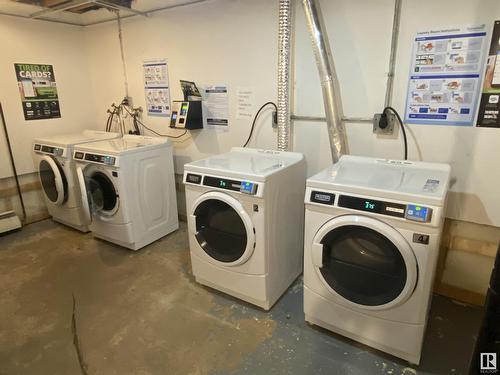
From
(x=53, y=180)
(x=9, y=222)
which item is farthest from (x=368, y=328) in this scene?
(x=9, y=222)

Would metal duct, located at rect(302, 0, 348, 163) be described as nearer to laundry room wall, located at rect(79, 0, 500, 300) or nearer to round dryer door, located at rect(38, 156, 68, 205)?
laundry room wall, located at rect(79, 0, 500, 300)

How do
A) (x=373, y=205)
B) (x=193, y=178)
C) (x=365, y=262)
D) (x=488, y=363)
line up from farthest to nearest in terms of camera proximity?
1. (x=193, y=178)
2. (x=365, y=262)
3. (x=373, y=205)
4. (x=488, y=363)

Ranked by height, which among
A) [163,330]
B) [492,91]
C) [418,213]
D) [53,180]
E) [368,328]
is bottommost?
[163,330]

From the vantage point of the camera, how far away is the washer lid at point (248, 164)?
1883 millimetres

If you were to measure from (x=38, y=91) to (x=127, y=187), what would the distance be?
69.9 inches

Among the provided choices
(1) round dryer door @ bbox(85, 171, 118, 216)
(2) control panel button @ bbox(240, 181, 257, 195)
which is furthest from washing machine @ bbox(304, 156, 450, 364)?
(1) round dryer door @ bbox(85, 171, 118, 216)

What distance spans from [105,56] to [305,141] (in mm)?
2645

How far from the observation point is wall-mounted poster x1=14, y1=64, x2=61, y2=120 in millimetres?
3252

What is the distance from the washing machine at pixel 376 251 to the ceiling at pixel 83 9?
2.24 meters

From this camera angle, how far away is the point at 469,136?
6.12 feet

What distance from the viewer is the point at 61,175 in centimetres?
304

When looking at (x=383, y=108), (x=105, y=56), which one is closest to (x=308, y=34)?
(x=383, y=108)

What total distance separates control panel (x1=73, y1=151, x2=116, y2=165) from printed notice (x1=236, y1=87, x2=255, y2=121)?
1.14 m

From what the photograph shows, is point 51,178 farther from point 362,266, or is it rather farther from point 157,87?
point 362,266
